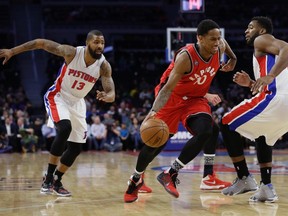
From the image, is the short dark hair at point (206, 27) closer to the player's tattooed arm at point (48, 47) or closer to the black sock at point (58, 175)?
the player's tattooed arm at point (48, 47)

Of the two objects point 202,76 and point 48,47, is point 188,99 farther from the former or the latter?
point 48,47

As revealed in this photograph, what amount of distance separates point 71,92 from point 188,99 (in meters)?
1.59

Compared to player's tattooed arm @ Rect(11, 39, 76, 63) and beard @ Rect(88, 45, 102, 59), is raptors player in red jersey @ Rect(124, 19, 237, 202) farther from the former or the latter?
player's tattooed arm @ Rect(11, 39, 76, 63)

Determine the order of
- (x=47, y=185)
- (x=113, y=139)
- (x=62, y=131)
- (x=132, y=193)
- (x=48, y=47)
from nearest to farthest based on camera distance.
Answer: (x=132, y=193) → (x=62, y=131) → (x=48, y=47) → (x=47, y=185) → (x=113, y=139)

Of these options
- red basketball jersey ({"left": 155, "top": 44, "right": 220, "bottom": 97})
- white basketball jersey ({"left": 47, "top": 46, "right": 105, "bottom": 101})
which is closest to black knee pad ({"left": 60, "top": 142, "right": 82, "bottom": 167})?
white basketball jersey ({"left": 47, "top": 46, "right": 105, "bottom": 101})

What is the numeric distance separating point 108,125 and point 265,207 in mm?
10706

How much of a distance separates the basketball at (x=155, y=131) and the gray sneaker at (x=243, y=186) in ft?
3.64

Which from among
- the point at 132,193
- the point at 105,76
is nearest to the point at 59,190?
the point at 132,193

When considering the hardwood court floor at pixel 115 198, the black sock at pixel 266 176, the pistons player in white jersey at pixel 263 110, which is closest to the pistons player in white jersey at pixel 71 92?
the hardwood court floor at pixel 115 198

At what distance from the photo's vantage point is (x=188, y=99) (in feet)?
20.1

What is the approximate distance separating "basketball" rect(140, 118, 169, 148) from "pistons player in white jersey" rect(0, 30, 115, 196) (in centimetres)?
104

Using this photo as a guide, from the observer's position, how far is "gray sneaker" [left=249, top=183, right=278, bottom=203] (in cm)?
592

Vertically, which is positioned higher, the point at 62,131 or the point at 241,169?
the point at 62,131

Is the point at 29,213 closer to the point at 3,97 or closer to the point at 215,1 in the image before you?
the point at 3,97
